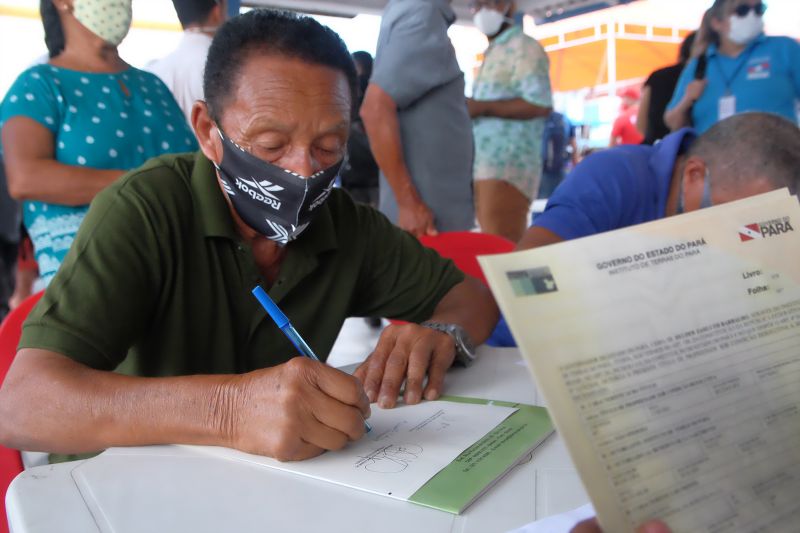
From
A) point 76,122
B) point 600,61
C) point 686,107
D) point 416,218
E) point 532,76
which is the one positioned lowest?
point 600,61

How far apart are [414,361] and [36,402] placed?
20.5 inches

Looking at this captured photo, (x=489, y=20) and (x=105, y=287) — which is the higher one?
(x=489, y=20)

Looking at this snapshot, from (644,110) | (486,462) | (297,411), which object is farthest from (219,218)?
(644,110)

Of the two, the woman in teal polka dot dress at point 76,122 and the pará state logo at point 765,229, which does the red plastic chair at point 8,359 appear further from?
the pará state logo at point 765,229

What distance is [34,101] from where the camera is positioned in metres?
1.51

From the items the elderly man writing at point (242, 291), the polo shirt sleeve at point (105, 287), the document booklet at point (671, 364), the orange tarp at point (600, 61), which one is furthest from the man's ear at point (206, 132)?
the orange tarp at point (600, 61)

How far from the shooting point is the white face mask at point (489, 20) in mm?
2721

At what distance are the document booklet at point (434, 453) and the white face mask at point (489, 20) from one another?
7.33 feet

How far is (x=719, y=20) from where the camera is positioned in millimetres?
2852

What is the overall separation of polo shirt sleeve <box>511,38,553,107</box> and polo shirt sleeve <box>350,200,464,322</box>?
149cm

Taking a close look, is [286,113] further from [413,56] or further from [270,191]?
[413,56]

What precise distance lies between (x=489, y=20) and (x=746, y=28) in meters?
1.14

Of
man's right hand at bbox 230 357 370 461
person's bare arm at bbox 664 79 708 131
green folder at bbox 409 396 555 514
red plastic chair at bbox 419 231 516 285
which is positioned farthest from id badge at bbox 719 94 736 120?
man's right hand at bbox 230 357 370 461

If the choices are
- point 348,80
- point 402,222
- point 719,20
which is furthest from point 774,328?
point 719,20
